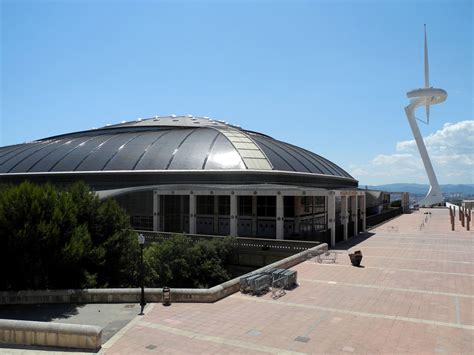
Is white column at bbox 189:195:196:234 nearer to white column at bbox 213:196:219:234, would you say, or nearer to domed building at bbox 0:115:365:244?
domed building at bbox 0:115:365:244

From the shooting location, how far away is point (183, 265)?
75.7 ft

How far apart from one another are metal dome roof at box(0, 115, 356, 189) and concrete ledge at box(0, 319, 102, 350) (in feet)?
91.5

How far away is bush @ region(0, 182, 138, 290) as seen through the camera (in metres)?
17.5

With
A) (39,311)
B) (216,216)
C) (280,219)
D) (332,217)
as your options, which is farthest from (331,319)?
(216,216)

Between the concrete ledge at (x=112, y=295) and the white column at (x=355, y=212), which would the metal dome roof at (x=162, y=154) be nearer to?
the white column at (x=355, y=212)

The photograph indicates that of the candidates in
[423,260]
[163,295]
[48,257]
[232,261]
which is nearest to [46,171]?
[232,261]

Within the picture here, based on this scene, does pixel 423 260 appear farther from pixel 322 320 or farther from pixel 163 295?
pixel 163 295

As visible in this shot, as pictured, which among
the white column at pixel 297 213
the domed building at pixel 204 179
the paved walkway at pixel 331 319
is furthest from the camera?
the white column at pixel 297 213

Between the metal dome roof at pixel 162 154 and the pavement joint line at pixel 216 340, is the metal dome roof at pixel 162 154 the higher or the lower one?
the higher one

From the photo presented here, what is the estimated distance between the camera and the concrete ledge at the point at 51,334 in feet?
38.7

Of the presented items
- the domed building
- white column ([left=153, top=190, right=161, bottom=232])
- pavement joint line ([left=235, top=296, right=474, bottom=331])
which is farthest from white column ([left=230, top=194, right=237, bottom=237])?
pavement joint line ([left=235, top=296, right=474, bottom=331])

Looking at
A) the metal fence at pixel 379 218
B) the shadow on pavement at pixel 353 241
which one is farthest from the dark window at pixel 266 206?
the metal fence at pixel 379 218

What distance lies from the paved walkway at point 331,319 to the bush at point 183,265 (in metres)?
5.50

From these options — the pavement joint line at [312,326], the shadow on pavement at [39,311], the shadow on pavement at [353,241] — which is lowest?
the shadow on pavement at [39,311]
